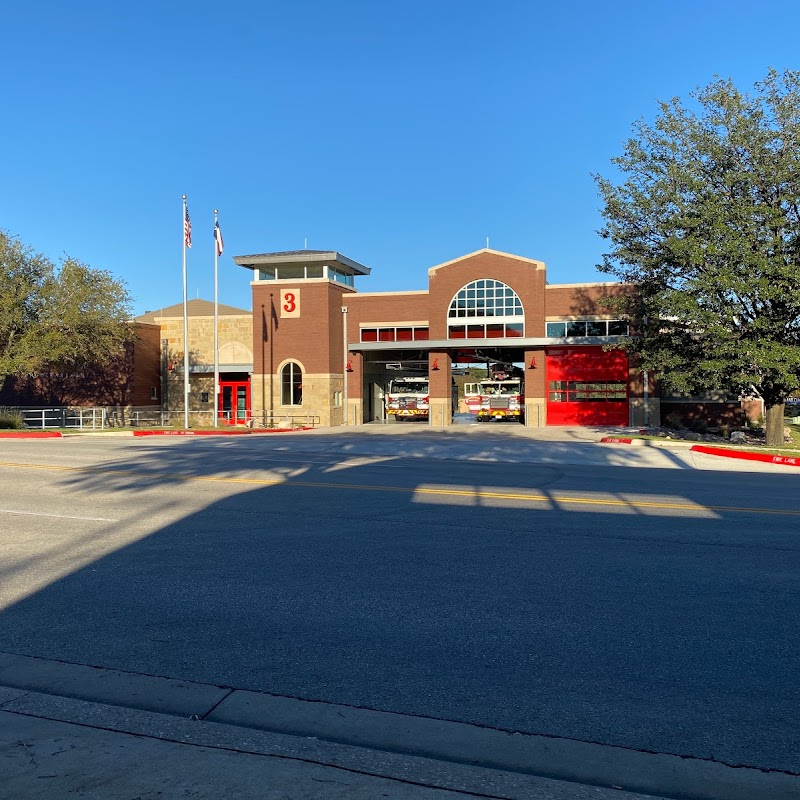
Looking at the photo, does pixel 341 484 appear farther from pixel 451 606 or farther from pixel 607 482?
pixel 451 606

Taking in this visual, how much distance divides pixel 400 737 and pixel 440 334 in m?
39.4

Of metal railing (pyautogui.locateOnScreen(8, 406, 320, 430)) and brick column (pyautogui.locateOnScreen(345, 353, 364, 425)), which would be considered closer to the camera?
metal railing (pyautogui.locateOnScreen(8, 406, 320, 430))

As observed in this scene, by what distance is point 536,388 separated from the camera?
42031mm

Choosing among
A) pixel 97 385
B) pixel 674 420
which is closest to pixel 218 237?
pixel 97 385

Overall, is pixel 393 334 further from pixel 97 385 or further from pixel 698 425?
pixel 97 385

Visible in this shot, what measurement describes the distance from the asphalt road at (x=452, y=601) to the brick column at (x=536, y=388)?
28862mm

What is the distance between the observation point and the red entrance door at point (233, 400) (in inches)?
1813

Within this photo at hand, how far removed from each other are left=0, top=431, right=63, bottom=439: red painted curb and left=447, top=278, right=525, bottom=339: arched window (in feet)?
69.1

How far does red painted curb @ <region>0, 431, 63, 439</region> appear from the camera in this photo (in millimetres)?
31953

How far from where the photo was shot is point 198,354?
47719 millimetres

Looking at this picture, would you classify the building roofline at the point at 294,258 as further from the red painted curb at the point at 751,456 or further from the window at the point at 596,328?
the red painted curb at the point at 751,456

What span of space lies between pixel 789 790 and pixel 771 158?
26.7m

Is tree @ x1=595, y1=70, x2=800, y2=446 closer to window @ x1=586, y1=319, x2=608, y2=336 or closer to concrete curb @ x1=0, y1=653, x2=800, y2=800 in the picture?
window @ x1=586, y1=319, x2=608, y2=336

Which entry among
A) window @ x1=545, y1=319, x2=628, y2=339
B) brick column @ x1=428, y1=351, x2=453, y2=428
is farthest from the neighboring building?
window @ x1=545, y1=319, x2=628, y2=339
